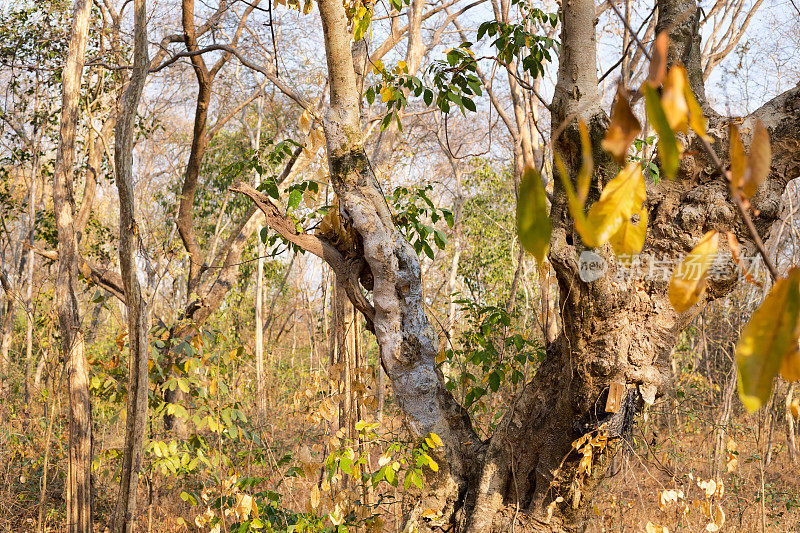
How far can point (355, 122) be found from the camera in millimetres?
2172

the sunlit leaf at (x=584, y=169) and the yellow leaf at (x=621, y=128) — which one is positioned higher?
the yellow leaf at (x=621, y=128)

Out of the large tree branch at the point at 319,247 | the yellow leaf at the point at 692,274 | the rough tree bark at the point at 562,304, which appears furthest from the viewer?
the large tree branch at the point at 319,247

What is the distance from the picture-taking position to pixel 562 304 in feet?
5.78

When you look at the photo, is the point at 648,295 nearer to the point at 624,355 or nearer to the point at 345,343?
A: the point at 624,355

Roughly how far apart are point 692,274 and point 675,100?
16 cm

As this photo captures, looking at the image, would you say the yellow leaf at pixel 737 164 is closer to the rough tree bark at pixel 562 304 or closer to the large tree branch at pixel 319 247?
the rough tree bark at pixel 562 304

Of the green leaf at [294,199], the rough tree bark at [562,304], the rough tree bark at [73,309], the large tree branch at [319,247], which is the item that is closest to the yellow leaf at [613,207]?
the rough tree bark at [562,304]

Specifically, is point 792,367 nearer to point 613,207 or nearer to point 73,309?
point 613,207

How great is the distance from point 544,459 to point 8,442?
Result: 4270 mm

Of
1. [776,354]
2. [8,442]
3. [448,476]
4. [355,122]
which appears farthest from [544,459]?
[8,442]

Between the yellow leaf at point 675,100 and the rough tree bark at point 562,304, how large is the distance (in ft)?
3.41

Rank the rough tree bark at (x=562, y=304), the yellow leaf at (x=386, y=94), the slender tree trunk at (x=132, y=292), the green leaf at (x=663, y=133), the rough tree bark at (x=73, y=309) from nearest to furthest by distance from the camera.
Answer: the green leaf at (x=663, y=133) < the rough tree bark at (x=562, y=304) < the slender tree trunk at (x=132, y=292) < the rough tree bark at (x=73, y=309) < the yellow leaf at (x=386, y=94)

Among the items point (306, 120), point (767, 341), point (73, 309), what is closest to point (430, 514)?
point (306, 120)

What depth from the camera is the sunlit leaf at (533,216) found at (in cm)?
42
